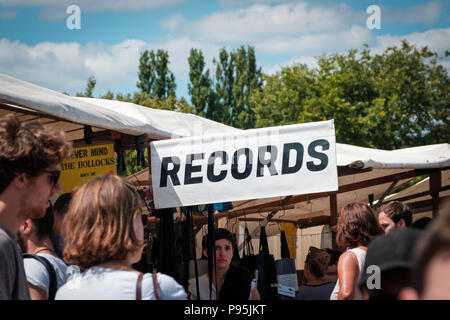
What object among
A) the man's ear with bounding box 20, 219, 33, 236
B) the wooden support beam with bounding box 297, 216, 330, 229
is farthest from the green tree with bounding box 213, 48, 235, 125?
the man's ear with bounding box 20, 219, 33, 236

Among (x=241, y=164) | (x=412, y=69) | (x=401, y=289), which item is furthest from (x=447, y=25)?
(x=401, y=289)

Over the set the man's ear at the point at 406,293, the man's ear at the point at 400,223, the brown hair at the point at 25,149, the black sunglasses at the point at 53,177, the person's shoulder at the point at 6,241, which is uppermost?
the brown hair at the point at 25,149

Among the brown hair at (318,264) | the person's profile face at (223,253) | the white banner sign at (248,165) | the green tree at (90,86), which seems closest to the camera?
the white banner sign at (248,165)

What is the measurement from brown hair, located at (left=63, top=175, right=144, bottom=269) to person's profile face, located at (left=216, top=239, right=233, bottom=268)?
255 centimetres

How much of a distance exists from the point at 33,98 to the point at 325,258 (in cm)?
364

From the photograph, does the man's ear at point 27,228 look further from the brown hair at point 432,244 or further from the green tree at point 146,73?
the green tree at point 146,73

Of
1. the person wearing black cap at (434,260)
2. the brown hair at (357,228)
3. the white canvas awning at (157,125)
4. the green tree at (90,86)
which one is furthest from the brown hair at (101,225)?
the green tree at (90,86)

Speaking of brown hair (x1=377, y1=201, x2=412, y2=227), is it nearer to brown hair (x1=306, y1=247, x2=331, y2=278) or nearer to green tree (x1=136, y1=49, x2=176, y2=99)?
brown hair (x1=306, y1=247, x2=331, y2=278)

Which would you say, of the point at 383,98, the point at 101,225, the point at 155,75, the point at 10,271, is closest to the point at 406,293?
the point at 101,225

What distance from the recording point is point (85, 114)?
Answer: 3.37m

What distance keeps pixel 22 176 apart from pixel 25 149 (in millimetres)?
103

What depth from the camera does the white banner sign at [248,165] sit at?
3426 millimetres

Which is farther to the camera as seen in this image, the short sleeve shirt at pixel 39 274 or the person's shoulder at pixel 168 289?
the short sleeve shirt at pixel 39 274

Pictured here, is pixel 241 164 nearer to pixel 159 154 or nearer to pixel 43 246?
pixel 159 154
